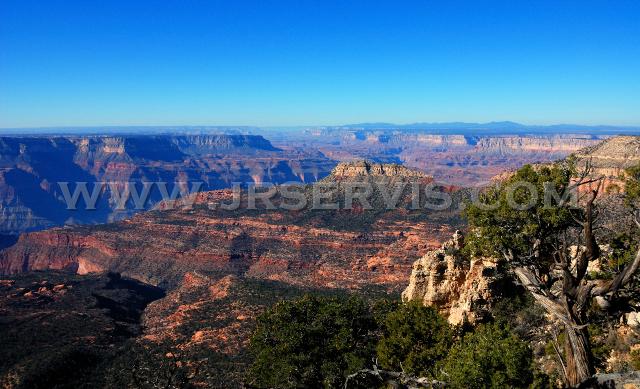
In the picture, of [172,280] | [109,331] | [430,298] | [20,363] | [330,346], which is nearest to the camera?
[330,346]

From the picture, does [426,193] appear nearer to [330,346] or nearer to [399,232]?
[399,232]

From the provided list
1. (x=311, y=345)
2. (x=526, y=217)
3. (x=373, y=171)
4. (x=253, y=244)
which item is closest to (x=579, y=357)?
(x=526, y=217)

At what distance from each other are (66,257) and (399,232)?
66.4m

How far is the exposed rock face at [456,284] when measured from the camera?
2216cm

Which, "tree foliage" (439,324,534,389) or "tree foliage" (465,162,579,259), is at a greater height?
"tree foliage" (465,162,579,259)

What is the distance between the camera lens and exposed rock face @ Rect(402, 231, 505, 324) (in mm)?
22156

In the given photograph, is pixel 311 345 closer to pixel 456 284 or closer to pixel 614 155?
pixel 456 284

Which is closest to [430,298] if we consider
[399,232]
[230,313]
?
[230,313]

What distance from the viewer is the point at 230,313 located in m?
45.2

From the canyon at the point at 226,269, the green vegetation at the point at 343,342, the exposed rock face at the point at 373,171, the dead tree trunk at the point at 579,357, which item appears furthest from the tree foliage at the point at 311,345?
the exposed rock face at the point at 373,171

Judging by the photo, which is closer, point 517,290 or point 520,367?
point 520,367

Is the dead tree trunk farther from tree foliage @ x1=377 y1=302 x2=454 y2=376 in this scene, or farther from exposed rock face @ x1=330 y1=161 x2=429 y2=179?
exposed rock face @ x1=330 y1=161 x2=429 y2=179

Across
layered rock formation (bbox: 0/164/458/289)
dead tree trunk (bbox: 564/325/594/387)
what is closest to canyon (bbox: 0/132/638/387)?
layered rock formation (bbox: 0/164/458/289)

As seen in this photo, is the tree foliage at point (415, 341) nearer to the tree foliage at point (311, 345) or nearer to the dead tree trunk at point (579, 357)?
the tree foliage at point (311, 345)
